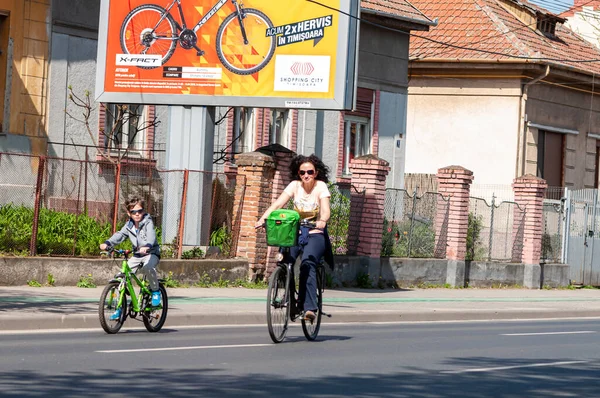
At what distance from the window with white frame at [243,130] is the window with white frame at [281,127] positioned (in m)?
0.76

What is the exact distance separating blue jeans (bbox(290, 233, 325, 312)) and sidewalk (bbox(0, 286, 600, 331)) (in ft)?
9.48

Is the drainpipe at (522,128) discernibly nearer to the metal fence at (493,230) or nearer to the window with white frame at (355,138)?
the window with white frame at (355,138)

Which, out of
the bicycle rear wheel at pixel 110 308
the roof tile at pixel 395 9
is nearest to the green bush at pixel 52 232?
the bicycle rear wheel at pixel 110 308

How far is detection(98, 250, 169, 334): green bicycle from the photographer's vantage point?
13.5 meters

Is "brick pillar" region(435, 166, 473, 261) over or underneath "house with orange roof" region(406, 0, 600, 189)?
underneath

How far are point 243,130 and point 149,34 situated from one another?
7.25 m

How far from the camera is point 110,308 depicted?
1361 cm

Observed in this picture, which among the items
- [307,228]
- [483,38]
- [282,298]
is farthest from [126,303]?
[483,38]

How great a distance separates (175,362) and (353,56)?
1260 cm

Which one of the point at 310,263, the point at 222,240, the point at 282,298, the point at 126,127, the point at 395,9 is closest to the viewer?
the point at 282,298

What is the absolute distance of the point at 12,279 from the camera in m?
19.1

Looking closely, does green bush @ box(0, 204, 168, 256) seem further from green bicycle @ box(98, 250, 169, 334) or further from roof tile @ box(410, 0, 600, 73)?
roof tile @ box(410, 0, 600, 73)

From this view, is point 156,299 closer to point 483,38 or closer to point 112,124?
point 112,124

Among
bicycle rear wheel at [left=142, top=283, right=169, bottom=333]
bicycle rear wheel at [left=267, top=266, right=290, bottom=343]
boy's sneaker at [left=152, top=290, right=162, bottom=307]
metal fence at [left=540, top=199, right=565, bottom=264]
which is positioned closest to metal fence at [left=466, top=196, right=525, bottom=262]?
metal fence at [left=540, top=199, right=565, bottom=264]
